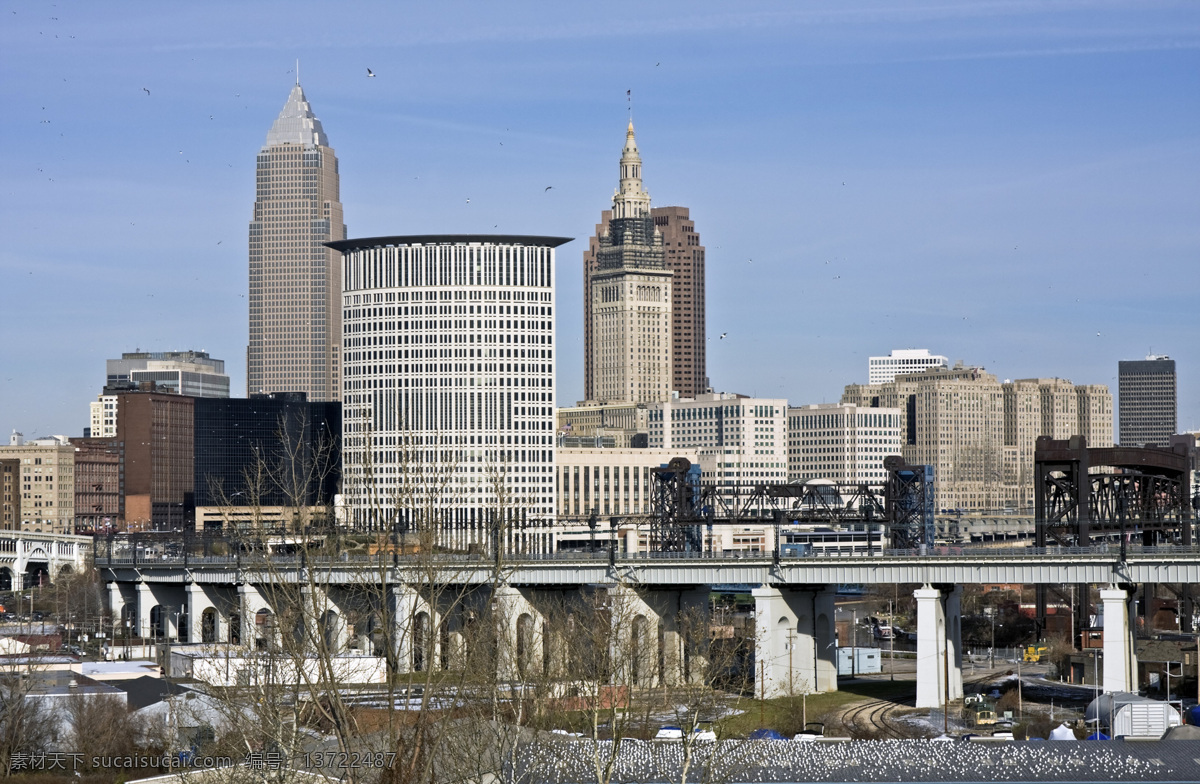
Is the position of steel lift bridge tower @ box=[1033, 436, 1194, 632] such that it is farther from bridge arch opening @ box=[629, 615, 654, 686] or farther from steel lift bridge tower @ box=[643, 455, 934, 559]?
bridge arch opening @ box=[629, 615, 654, 686]

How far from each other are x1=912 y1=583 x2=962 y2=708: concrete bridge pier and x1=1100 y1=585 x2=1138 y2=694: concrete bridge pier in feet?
36.9

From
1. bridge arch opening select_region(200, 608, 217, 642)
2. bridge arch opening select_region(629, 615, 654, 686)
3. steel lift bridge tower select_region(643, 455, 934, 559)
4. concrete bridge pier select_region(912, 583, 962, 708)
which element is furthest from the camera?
bridge arch opening select_region(200, 608, 217, 642)

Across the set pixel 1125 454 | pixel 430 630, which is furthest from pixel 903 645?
pixel 430 630

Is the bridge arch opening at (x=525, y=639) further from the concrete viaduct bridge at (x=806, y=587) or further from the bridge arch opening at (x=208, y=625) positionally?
the bridge arch opening at (x=208, y=625)

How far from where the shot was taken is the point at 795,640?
13875 cm

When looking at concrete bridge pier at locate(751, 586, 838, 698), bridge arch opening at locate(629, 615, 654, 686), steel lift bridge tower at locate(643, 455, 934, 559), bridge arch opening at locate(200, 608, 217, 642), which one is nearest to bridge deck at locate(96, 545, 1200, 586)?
concrete bridge pier at locate(751, 586, 838, 698)

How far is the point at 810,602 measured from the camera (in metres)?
142

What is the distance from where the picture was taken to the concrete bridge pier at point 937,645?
12506 centimetres

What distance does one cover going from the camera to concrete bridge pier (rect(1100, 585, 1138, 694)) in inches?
4707

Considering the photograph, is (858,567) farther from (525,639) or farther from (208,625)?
(208,625)

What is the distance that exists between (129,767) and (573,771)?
30856 millimetres

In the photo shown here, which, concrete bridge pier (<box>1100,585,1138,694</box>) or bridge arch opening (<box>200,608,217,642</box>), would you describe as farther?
bridge arch opening (<box>200,608,217,642</box>)

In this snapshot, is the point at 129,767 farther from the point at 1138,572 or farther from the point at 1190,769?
the point at 1138,572

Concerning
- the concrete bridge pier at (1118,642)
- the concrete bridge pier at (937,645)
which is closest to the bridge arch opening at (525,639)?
the concrete bridge pier at (937,645)
